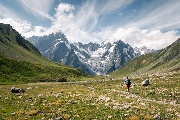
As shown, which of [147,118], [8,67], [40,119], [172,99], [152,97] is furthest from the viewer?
[8,67]

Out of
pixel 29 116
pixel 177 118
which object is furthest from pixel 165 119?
pixel 29 116

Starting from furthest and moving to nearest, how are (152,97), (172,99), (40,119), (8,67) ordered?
(8,67), (152,97), (172,99), (40,119)

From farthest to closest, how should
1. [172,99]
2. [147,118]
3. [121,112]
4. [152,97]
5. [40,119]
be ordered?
[152,97], [172,99], [121,112], [40,119], [147,118]

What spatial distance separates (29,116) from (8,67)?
5014 inches

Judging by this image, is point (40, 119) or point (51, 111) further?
point (51, 111)

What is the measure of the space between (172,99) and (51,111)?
19937mm

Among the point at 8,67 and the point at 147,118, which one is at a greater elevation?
the point at 8,67

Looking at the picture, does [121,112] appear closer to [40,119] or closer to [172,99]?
[40,119]

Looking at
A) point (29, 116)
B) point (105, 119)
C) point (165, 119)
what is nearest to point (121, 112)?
point (105, 119)

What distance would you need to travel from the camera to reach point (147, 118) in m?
20.5

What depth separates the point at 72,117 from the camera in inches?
883

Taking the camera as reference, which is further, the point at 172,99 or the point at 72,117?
the point at 172,99

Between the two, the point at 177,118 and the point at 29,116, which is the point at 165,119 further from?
the point at 29,116

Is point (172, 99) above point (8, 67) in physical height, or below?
below
